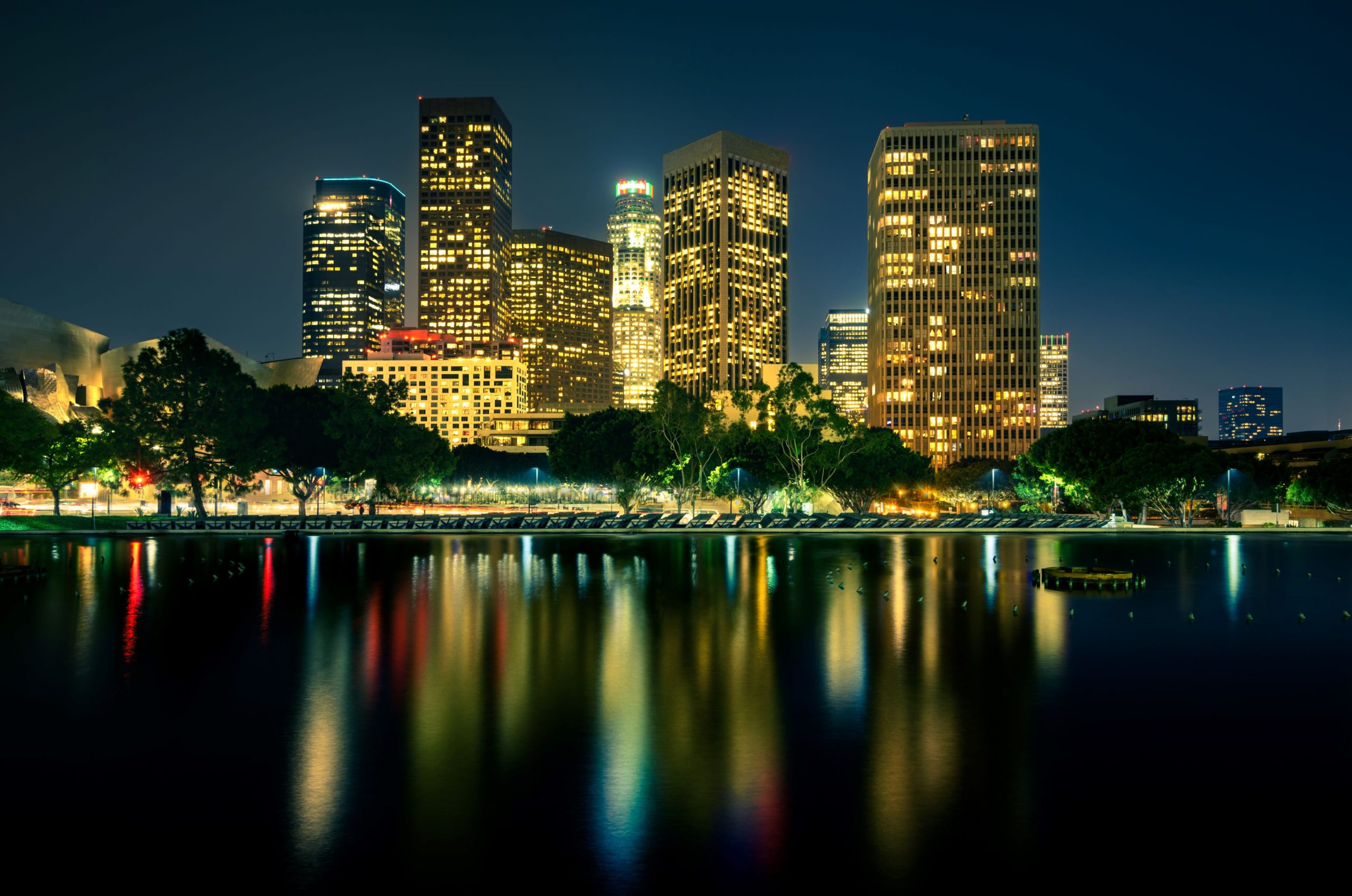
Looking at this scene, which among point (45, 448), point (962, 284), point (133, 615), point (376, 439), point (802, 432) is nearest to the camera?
point (133, 615)

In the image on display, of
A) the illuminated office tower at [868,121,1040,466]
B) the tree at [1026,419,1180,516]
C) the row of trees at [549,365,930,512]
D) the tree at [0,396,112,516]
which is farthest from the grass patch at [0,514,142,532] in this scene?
the illuminated office tower at [868,121,1040,466]

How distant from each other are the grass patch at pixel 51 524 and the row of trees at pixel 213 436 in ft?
12.0

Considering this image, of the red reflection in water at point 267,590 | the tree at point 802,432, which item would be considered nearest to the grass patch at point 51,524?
the red reflection in water at point 267,590

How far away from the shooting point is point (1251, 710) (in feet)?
45.7

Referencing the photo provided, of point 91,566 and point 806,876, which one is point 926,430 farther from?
point 806,876

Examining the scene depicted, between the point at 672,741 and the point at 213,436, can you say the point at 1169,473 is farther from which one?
the point at 213,436

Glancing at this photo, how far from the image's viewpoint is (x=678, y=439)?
238 ft

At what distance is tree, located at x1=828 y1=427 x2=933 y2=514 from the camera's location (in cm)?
7425

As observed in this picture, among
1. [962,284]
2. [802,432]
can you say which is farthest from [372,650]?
[962,284]

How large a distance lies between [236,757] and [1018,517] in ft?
205

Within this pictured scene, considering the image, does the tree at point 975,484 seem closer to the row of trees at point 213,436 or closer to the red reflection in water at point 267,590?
the row of trees at point 213,436

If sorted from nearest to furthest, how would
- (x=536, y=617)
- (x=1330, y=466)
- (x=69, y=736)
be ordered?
(x=69, y=736), (x=536, y=617), (x=1330, y=466)

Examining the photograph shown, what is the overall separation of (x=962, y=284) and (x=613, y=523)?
149567 mm

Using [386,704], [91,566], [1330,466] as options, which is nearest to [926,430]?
[1330,466]
